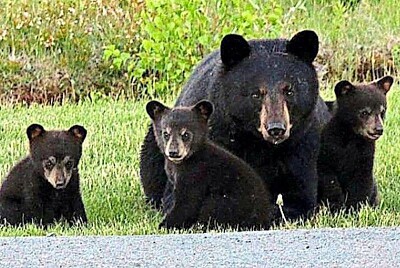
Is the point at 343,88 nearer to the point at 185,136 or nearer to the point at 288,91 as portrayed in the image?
the point at 288,91

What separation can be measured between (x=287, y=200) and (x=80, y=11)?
340 inches

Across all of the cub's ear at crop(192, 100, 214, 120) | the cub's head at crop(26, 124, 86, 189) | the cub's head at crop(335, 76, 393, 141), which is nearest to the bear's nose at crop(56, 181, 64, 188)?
the cub's head at crop(26, 124, 86, 189)

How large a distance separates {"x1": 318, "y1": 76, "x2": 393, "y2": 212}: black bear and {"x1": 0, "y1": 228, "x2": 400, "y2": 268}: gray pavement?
1490 mm

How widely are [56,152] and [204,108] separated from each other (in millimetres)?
1056

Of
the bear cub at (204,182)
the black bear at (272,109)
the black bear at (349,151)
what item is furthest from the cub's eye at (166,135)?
the black bear at (349,151)

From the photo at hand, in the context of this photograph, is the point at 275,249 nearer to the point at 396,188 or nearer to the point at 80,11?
the point at 396,188

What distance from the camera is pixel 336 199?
8633 mm

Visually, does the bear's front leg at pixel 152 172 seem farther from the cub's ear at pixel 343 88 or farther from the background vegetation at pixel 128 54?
the cub's ear at pixel 343 88

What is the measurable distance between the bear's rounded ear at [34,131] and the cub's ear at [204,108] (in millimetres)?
1100

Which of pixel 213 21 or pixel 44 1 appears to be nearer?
pixel 213 21

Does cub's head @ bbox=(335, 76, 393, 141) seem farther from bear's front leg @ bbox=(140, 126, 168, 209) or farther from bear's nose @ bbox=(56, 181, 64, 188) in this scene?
bear's nose @ bbox=(56, 181, 64, 188)

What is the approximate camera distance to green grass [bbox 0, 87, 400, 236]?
8141 millimetres

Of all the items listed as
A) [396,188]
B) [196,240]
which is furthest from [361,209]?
[196,240]

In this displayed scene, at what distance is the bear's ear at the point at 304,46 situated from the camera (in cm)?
811
